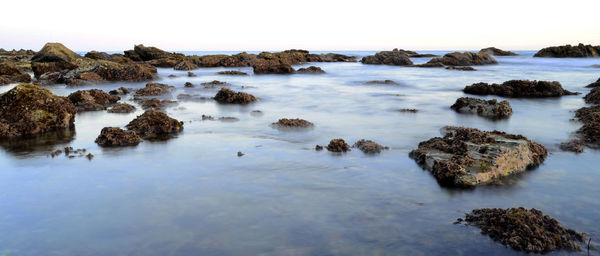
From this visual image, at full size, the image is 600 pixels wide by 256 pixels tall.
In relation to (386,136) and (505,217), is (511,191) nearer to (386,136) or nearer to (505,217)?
(505,217)

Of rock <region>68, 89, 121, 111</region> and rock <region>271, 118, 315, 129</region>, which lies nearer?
rock <region>271, 118, 315, 129</region>

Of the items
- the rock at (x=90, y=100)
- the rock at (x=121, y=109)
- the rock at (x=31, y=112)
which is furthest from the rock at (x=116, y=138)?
the rock at (x=90, y=100)

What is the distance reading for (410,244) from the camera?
4.48m

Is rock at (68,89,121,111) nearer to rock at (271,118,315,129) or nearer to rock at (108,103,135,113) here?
rock at (108,103,135,113)

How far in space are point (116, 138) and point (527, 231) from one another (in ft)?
25.3

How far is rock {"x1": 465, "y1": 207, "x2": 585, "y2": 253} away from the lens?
14.0 feet

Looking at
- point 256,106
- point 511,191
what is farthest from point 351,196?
point 256,106

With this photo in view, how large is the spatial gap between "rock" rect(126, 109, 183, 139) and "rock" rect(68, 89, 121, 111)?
172 inches

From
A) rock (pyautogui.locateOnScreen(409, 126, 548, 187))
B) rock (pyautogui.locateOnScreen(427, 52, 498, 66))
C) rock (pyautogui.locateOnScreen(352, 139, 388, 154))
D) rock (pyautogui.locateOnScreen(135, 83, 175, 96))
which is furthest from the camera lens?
rock (pyautogui.locateOnScreen(427, 52, 498, 66))

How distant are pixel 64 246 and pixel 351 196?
140 inches

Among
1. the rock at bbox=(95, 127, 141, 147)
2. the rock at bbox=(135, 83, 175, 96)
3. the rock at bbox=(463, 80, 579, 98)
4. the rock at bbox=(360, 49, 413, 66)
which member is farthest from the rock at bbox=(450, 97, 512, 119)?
the rock at bbox=(360, 49, 413, 66)

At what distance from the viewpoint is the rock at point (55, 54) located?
104 feet

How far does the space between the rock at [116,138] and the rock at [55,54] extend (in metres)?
26.4

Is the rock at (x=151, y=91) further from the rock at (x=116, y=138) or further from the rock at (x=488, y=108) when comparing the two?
the rock at (x=488, y=108)
